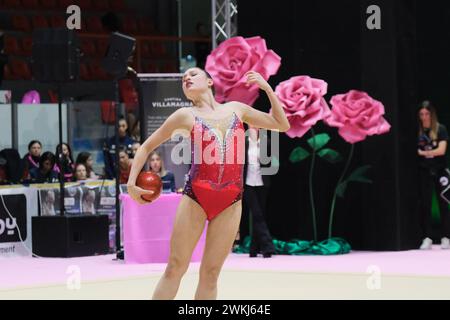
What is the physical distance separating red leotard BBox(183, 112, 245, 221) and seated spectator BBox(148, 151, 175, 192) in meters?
5.78

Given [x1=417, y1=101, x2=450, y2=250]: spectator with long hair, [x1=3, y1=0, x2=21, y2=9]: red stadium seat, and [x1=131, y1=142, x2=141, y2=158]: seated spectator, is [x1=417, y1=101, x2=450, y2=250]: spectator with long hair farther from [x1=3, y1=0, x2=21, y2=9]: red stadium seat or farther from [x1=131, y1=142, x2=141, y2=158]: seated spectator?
[x1=3, y1=0, x2=21, y2=9]: red stadium seat

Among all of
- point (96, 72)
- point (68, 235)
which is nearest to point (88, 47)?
point (96, 72)

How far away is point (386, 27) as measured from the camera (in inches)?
486

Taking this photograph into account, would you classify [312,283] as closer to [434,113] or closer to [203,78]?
[203,78]

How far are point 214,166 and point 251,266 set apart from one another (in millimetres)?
4671

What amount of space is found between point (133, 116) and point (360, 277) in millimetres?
6181

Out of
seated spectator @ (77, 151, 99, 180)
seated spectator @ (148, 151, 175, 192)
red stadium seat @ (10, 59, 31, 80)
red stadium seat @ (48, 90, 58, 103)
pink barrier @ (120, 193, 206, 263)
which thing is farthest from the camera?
red stadium seat @ (10, 59, 31, 80)

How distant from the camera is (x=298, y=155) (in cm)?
1248

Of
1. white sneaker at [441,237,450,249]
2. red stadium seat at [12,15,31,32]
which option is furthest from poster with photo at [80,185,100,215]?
red stadium seat at [12,15,31,32]

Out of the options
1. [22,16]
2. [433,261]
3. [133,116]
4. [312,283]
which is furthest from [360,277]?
[22,16]

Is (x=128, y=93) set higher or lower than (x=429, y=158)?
higher

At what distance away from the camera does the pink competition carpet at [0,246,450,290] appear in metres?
10.1

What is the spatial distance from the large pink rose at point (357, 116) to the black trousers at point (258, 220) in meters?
1.15

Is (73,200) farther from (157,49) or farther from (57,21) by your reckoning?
(157,49)
